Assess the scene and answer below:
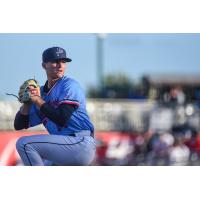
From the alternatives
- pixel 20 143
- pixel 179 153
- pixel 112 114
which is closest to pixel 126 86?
pixel 112 114

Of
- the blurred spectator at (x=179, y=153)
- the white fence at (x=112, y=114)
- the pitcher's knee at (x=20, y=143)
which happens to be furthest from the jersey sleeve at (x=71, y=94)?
the blurred spectator at (x=179, y=153)

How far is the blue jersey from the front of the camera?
877 cm

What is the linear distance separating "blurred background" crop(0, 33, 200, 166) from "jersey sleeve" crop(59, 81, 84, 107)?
0.24 ft

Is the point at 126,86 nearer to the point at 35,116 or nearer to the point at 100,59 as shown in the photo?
the point at 100,59

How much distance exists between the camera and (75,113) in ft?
28.8

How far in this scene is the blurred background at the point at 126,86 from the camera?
29.2 ft

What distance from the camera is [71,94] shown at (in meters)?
8.79

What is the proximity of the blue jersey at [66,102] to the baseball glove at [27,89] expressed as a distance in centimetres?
5

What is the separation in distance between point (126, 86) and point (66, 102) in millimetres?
522

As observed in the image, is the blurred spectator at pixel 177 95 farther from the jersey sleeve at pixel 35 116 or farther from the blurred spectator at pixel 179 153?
the jersey sleeve at pixel 35 116
